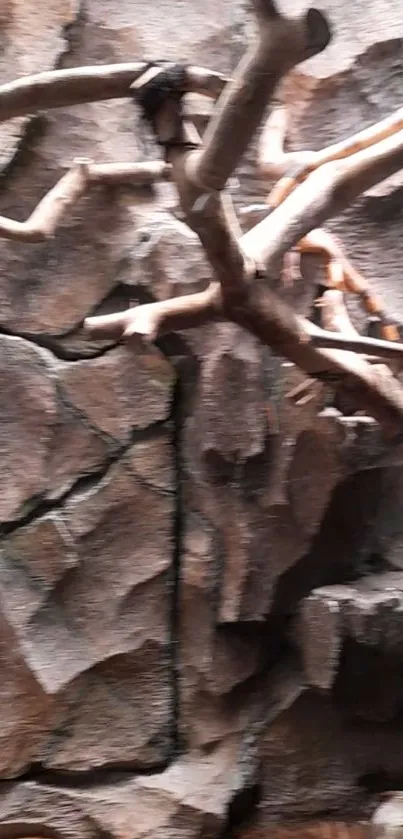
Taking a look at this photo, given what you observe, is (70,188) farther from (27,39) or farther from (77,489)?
(77,489)

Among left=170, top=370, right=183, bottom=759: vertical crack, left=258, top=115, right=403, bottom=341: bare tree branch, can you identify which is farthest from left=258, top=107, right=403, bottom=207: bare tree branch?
left=170, top=370, right=183, bottom=759: vertical crack

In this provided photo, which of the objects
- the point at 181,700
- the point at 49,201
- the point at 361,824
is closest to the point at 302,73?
the point at 49,201

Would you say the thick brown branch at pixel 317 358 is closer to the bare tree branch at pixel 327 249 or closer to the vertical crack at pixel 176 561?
the bare tree branch at pixel 327 249

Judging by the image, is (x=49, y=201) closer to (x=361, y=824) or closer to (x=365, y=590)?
(x=365, y=590)

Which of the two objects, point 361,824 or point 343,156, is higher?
point 343,156

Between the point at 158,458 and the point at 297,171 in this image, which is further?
the point at 158,458

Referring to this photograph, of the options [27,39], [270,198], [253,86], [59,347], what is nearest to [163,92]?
[253,86]
